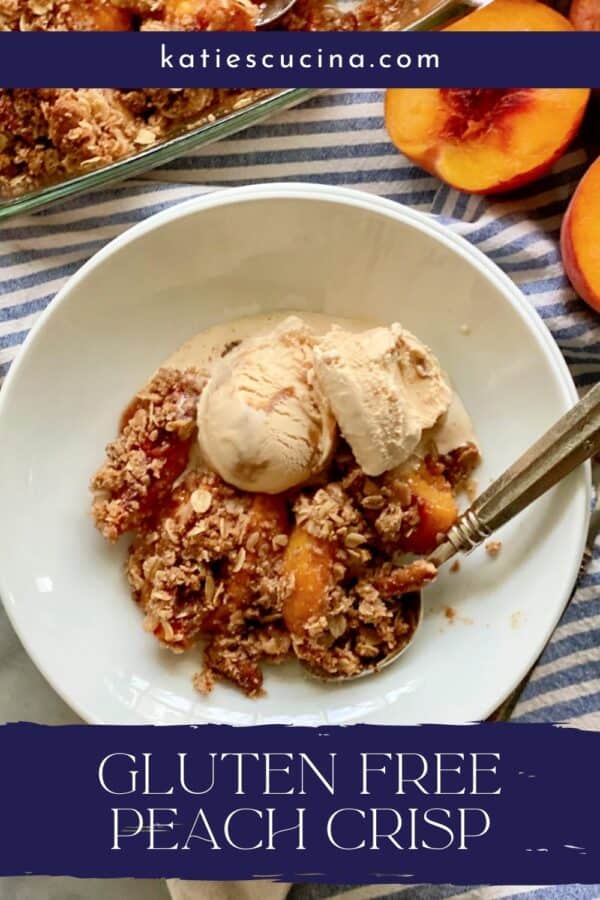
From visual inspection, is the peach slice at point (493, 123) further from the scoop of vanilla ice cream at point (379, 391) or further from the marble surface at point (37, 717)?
the marble surface at point (37, 717)

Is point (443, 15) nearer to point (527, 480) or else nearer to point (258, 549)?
point (527, 480)

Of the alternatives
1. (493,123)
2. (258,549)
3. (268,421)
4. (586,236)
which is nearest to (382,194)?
(493,123)

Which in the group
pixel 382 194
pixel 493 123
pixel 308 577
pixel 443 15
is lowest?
pixel 308 577

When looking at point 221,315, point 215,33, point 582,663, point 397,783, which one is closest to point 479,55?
point 215,33

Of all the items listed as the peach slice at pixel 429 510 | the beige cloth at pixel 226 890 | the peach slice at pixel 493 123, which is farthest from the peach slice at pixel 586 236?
the beige cloth at pixel 226 890

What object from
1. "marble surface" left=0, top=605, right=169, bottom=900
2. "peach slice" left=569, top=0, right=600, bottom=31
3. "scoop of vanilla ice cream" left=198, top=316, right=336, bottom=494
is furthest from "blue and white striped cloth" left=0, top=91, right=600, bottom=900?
"scoop of vanilla ice cream" left=198, top=316, right=336, bottom=494

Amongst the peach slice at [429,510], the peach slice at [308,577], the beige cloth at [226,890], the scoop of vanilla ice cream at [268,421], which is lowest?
the beige cloth at [226,890]

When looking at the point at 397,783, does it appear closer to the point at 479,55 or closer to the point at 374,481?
the point at 374,481
